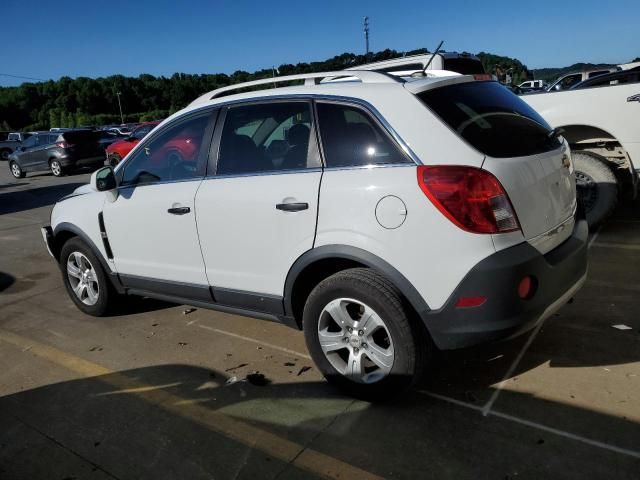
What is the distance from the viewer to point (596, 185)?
5.61 m

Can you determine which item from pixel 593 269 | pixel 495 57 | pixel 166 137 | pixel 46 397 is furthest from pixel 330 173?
pixel 495 57

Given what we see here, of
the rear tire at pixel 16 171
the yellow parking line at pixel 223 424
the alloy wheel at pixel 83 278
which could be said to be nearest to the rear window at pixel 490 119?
the yellow parking line at pixel 223 424

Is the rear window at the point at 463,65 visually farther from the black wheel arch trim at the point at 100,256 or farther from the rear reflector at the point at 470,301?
the rear reflector at the point at 470,301

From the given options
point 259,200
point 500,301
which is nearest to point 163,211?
point 259,200

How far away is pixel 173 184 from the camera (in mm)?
3605

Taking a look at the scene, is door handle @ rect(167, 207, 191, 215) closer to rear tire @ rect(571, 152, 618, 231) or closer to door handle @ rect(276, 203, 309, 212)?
door handle @ rect(276, 203, 309, 212)

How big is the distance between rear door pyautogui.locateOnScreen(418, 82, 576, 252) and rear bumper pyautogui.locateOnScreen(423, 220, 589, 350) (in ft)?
0.48

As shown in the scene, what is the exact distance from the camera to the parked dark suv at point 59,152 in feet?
58.0

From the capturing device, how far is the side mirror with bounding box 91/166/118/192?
3943 millimetres

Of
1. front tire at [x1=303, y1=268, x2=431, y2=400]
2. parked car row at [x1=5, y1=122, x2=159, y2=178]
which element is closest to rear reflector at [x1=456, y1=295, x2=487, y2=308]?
front tire at [x1=303, y1=268, x2=431, y2=400]

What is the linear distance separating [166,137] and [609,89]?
4.43m

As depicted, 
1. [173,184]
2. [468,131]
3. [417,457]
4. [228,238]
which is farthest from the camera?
[173,184]

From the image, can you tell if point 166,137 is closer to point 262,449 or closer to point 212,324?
point 212,324

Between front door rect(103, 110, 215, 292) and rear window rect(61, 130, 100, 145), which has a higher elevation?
rear window rect(61, 130, 100, 145)
